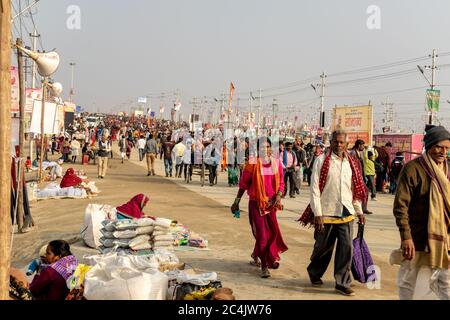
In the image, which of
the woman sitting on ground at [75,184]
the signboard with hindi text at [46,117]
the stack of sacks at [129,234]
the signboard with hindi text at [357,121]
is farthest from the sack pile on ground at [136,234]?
the signboard with hindi text at [357,121]

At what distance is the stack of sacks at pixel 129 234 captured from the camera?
25.1ft

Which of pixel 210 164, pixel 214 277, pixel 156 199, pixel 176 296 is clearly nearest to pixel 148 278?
pixel 176 296

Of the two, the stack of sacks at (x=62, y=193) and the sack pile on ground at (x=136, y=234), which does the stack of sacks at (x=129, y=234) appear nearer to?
the sack pile on ground at (x=136, y=234)

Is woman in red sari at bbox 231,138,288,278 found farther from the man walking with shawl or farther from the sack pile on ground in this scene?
the sack pile on ground

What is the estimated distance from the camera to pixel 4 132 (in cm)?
449

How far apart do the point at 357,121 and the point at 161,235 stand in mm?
21388

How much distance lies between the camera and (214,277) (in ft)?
18.2

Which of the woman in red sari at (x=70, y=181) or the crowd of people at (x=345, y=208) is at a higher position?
the crowd of people at (x=345, y=208)

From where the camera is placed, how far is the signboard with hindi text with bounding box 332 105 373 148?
2665 centimetres

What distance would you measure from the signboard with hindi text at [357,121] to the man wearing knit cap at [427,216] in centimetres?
2214

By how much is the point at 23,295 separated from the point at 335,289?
351 cm

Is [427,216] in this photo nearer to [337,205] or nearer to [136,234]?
[337,205]

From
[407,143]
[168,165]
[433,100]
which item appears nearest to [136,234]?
[168,165]

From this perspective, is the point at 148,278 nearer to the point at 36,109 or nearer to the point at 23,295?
the point at 23,295
